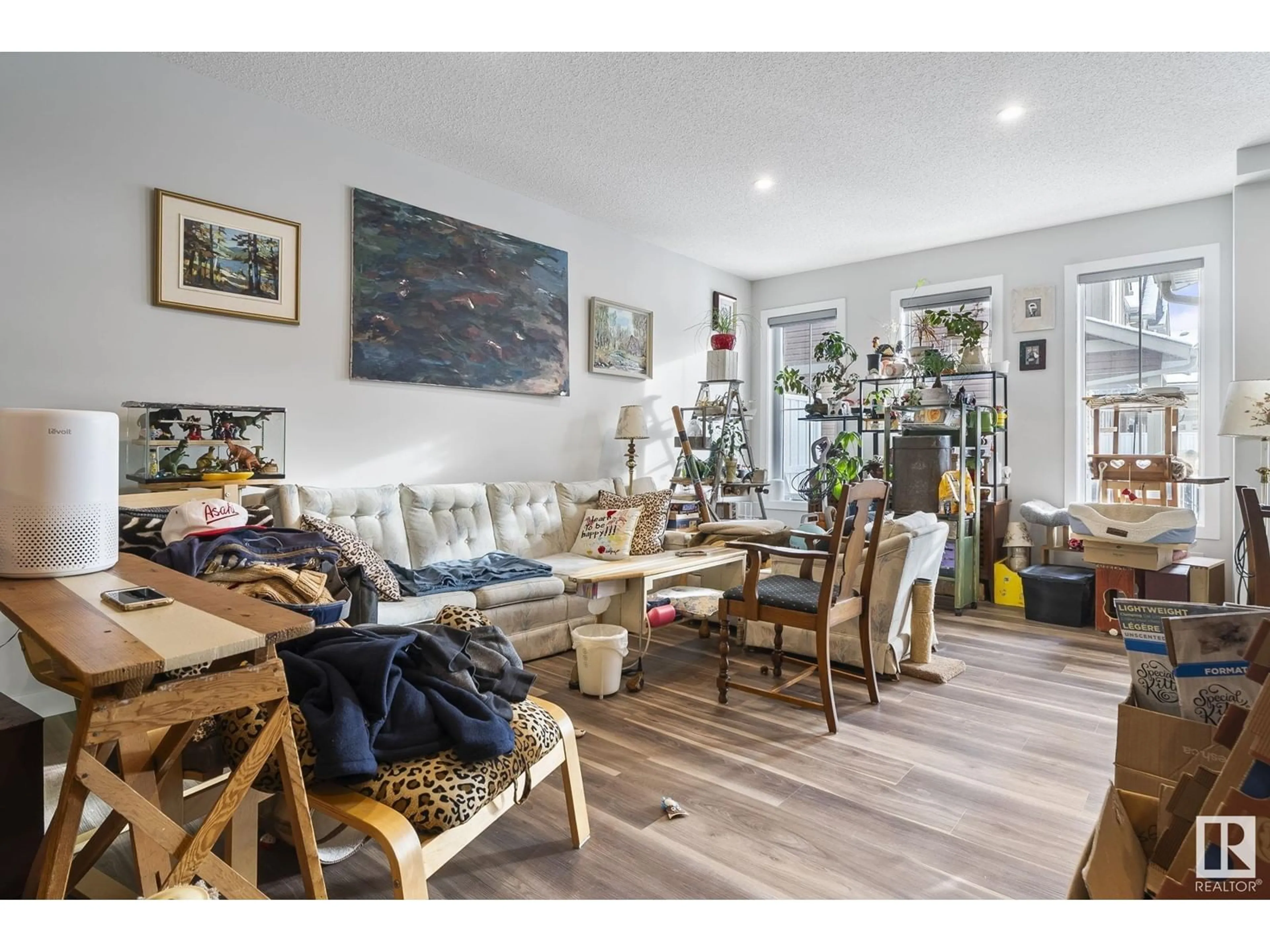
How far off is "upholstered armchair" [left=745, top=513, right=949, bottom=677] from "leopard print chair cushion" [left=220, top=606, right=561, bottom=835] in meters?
1.91

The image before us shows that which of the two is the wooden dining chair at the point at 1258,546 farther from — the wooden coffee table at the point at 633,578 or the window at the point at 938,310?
the window at the point at 938,310

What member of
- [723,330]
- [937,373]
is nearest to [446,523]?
[723,330]

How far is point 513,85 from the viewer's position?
311 centimetres

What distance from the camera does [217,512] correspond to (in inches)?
92.4

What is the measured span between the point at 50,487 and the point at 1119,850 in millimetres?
2063

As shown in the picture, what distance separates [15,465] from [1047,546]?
5.53 meters

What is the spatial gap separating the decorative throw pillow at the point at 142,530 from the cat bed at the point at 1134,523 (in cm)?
453

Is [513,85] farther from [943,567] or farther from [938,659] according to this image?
[943,567]

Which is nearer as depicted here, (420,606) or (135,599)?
(135,599)

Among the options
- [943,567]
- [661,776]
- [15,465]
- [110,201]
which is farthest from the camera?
[943,567]

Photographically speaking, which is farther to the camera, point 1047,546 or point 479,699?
point 1047,546

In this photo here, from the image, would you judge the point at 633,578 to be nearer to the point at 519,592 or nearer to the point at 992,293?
the point at 519,592
